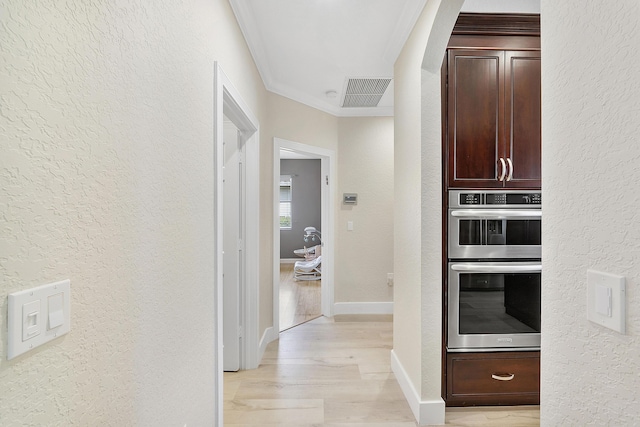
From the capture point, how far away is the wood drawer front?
85.6 inches

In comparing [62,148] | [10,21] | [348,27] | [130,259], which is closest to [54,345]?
[130,259]

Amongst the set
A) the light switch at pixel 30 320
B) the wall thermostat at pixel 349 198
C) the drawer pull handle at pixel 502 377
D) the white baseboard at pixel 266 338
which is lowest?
the white baseboard at pixel 266 338

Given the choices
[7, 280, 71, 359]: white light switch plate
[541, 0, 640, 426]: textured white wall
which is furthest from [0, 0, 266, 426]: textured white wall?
[541, 0, 640, 426]: textured white wall

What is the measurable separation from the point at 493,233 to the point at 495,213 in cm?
14

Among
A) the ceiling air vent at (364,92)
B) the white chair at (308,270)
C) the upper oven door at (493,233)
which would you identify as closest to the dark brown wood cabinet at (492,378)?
the upper oven door at (493,233)

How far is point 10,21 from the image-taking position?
57 cm

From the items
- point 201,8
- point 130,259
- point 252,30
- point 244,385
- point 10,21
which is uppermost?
point 252,30

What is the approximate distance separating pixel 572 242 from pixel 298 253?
7138 millimetres

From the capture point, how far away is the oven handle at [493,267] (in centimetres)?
212

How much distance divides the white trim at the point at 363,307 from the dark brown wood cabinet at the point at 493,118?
2.52 metres

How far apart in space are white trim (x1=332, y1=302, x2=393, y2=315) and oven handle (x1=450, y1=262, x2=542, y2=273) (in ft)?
7.46

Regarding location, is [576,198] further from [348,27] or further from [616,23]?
[348,27]

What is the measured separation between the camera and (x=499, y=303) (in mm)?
2180

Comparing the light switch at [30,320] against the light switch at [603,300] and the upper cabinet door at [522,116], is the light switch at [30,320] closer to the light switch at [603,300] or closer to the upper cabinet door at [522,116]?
the light switch at [603,300]
